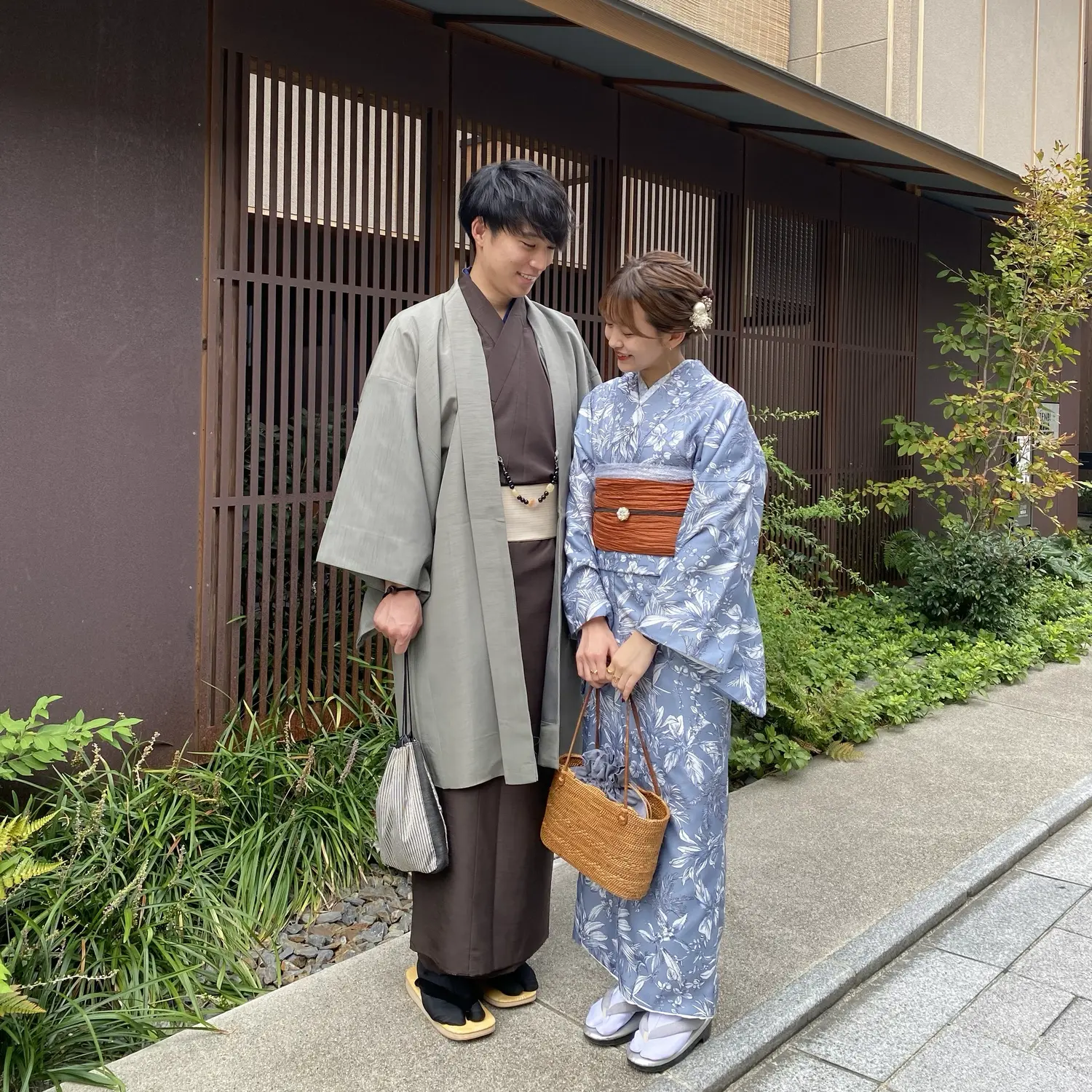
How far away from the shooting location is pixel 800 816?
4.23m

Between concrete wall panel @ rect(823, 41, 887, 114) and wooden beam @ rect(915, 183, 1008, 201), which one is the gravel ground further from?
concrete wall panel @ rect(823, 41, 887, 114)

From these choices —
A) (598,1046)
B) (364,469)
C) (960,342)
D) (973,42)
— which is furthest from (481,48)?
(973,42)

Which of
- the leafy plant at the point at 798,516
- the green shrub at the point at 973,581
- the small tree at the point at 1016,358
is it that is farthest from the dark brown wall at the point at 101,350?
the small tree at the point at 1016,358

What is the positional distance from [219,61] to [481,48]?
148cm

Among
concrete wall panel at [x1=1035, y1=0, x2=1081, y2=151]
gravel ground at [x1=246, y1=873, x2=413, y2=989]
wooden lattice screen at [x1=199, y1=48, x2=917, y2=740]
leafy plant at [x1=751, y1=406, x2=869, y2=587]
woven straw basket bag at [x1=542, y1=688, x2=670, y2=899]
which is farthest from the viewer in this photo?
concrete wall panel at [x1=1035, y1=0, x2=1081, y2=151]

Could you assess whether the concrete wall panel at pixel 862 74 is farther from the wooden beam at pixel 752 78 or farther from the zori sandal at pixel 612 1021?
the zori sandal at pixel 612 1021

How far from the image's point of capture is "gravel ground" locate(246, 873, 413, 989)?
304 centimetres

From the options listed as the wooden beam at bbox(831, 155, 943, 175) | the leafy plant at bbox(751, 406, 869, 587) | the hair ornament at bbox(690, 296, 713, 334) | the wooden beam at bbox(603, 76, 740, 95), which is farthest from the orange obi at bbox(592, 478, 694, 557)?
the wooden beam at bbox(831, 155, 943, 175)

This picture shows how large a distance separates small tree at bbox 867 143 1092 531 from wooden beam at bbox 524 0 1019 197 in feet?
1.97

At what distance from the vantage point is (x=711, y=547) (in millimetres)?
2398

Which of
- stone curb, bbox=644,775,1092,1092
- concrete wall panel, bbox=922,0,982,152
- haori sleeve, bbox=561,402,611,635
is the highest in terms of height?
concrete wall panel, bbox=922,0,982,152

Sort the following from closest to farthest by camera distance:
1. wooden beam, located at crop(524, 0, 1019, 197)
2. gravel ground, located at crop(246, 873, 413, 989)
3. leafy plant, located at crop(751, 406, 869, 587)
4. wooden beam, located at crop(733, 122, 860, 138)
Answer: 1. gravel ground, located at crop(246, 873, 413, 989)
2. wooden beam, located at crop(524, 0, 1019, 197)
3. wooden beam, located at crop(733, 122, 860, 138)
4. leafy plant, located at crop(751, 406, 869, 587)

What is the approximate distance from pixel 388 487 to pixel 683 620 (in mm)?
805

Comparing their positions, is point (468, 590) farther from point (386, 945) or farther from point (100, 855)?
point (100, 855)
